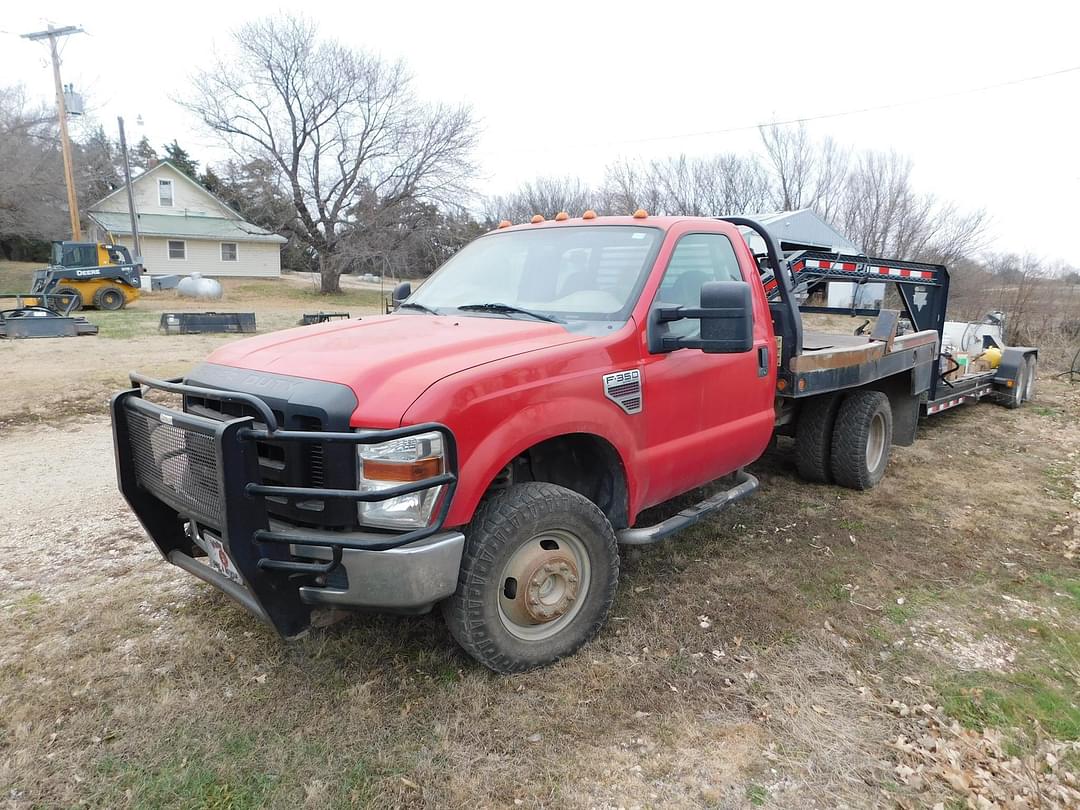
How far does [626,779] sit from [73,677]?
95.8 inches

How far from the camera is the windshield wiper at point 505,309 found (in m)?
3.56

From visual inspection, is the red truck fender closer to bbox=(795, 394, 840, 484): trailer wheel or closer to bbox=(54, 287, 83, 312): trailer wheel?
bbox=(795, 394, 840, 484): trailer wheel

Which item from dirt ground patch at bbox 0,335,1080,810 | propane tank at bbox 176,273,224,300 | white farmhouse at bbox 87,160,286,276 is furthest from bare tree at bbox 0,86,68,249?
dirt ground patch at bbox 0,335,1080,810

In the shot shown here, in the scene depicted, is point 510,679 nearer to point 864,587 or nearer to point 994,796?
point 994,796

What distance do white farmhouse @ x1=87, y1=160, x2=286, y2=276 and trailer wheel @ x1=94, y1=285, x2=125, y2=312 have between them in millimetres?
14216

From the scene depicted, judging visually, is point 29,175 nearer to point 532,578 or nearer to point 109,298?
point 109,298

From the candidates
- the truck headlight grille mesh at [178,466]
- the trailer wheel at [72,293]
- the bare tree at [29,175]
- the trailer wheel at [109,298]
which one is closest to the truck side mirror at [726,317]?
the truck headlight grille mesh at [178,466]

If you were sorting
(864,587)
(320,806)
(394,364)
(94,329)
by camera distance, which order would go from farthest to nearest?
(94,329)
(864,587)
(394,364)
(320,806)

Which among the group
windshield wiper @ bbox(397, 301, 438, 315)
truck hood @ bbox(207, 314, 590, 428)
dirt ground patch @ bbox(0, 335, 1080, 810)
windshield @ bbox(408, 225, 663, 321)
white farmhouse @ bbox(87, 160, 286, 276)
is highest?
white farmhouse @ bbox(87, 160, 286, 276)

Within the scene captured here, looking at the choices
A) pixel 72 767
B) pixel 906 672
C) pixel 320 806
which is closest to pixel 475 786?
pixel 320 806

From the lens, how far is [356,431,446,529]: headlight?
8.45 feet

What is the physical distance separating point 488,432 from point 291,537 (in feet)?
2.71

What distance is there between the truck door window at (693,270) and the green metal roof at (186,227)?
36838 mm

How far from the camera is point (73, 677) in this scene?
313 cm
